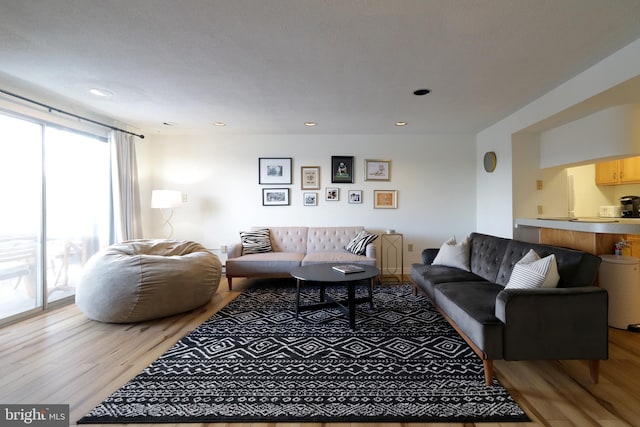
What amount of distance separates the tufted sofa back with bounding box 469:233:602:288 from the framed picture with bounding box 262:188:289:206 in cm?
291

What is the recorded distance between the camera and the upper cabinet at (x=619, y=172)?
3.76 meters

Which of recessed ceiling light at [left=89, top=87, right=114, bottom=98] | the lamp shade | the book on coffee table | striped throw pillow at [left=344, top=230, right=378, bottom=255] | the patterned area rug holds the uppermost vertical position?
recessed ceiling light at [left=89, top=87, right=114, bottom=98]

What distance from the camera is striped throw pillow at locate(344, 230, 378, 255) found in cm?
398

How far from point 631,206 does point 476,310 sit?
407cm

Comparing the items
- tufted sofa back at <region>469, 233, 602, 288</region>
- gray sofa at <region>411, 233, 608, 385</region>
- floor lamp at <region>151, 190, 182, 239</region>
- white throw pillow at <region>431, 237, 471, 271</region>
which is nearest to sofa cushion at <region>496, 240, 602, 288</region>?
tufted sofa back at <region>469, 233, 602, 288</region>

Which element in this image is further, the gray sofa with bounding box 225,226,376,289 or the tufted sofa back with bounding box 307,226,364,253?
the tufted sofa back with bounding box 307,226,364,253

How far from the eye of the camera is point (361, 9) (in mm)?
1661

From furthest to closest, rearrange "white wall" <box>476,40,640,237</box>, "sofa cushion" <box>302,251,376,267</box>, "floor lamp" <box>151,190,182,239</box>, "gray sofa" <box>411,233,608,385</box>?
1. "floor lamp" <box>151,190,182,239</box>
2. "sofa cushion" <box>302,251,376,267</box>
3. "white wall" <box>476,40,640,237</box>
4. "gray sofa" <box>411,233,608,385</box>

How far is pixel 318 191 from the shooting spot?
4.69 metres

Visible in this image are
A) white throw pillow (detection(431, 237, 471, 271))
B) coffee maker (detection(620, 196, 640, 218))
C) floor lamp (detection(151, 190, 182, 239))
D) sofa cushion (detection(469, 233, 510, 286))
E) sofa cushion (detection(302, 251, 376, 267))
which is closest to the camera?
sofa cushion (detection(469, 233, 510, 286))

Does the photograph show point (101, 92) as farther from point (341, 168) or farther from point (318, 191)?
point (341, 168)

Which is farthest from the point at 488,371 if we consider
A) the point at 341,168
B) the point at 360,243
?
the point at 341,168

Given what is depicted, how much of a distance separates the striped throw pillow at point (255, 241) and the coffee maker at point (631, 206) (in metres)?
5.33

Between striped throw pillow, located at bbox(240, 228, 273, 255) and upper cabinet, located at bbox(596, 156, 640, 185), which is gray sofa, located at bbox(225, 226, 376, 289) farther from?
upper cabinet, located at bbox(596, 156, 640, 185)
